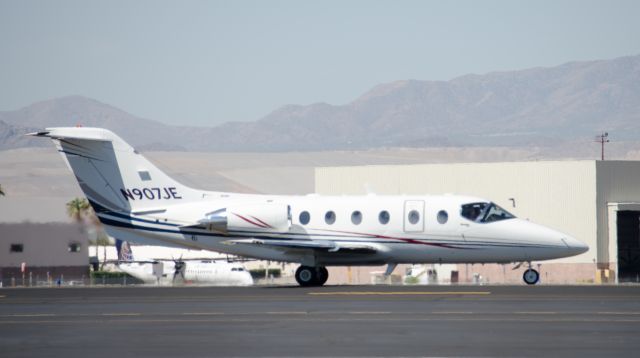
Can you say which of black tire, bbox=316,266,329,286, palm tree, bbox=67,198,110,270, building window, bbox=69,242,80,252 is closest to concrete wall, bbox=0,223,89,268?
building window, bbox=69,242,80,252

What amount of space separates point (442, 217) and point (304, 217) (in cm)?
486

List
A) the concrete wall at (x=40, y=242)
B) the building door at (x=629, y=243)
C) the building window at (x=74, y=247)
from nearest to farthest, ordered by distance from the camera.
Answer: the concrete wall at (x=40, y=242) < the building window at (x=74, y=247) < the building door at (x=629, y=243)

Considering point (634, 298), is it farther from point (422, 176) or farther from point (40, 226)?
point (422, 176)

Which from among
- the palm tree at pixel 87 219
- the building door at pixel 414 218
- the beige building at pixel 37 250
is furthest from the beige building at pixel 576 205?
the building door at pixel 414 218

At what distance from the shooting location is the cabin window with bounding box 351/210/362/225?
4384 centimetres

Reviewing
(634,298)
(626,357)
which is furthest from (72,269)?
(626,357)

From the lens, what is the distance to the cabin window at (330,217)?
144ft

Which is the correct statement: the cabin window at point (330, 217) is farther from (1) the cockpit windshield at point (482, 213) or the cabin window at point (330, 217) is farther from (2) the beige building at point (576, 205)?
(2) the beige building at point (576, 205)

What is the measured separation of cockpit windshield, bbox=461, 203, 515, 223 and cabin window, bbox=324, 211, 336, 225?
177 inches

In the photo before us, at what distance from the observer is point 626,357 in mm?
20500

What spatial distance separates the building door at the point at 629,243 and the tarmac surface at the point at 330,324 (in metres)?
32.5

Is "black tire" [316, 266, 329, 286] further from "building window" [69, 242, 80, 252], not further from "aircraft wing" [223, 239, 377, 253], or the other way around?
"building window" [69, 242, 80, 252]

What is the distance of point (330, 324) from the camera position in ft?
86.4

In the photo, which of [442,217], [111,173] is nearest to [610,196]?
[442,217]
